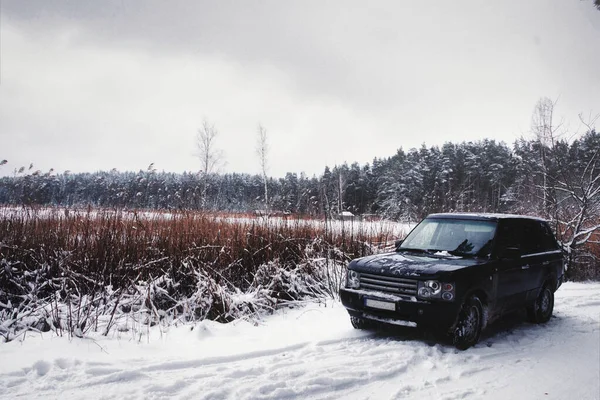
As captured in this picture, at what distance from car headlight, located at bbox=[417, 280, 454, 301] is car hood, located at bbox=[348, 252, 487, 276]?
13cm

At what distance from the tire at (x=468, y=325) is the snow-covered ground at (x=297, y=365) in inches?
4.5

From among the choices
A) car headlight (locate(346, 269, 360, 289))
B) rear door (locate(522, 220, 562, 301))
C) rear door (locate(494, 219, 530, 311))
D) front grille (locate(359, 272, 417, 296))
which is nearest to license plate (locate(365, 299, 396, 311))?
front grille (locate(359, 272, 417, 296))

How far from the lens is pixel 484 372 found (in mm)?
4145

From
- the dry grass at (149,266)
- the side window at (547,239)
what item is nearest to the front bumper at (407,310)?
the dry grass at (149,266)

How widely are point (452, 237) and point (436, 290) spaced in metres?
1.45

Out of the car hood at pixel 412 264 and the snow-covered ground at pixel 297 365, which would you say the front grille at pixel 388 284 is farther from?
the snow-covered ground at pixel 297 365

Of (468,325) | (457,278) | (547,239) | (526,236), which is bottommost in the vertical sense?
(468,325)

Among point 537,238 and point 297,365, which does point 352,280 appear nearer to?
point 297,365

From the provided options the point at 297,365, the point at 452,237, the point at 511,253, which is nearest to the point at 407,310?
the point at 297,365

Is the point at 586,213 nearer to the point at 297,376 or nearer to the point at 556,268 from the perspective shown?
the point at 556,268

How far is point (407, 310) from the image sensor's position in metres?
4.71

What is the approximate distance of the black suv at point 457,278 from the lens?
4.64m

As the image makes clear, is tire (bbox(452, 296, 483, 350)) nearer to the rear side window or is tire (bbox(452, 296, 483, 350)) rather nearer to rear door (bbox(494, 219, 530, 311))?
rear door (bbox(494, 219, 530, 311))

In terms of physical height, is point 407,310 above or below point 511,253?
below
